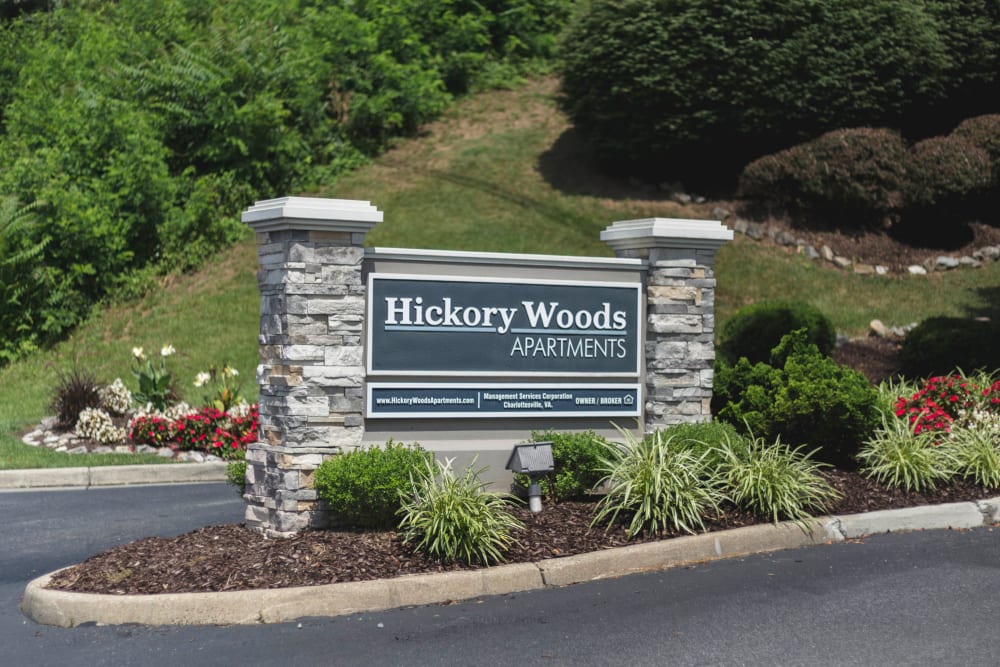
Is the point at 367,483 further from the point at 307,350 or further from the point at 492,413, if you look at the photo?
the point at 492,413

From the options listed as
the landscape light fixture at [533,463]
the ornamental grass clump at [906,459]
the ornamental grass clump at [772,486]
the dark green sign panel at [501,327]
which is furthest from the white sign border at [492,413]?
the ornamental grass clump at [906,459]

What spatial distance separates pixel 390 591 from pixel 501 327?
280cm

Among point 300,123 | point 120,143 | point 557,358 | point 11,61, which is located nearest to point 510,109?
point 300,123

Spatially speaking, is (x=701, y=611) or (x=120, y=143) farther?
(x=120, y=143)

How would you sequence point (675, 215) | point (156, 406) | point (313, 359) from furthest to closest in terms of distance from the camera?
point (675, 215), point (156, 406), point (313, 359)

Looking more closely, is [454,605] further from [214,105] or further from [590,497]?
[214,105]

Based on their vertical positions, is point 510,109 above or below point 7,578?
above

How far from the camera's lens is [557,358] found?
923cm

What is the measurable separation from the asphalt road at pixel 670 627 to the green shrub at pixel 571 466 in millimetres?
1467

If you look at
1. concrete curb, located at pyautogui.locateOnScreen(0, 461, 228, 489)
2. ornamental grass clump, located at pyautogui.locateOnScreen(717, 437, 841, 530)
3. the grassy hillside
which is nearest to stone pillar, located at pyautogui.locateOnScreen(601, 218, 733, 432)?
ornamental grass clump, located at pyautogui.locateOnScreen(717, 437, 841, 530)

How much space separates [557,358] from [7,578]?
15.2ft

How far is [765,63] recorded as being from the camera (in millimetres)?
19938

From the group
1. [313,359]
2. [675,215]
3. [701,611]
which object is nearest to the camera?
[701,611]

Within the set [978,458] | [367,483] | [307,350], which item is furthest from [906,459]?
[307,350]
